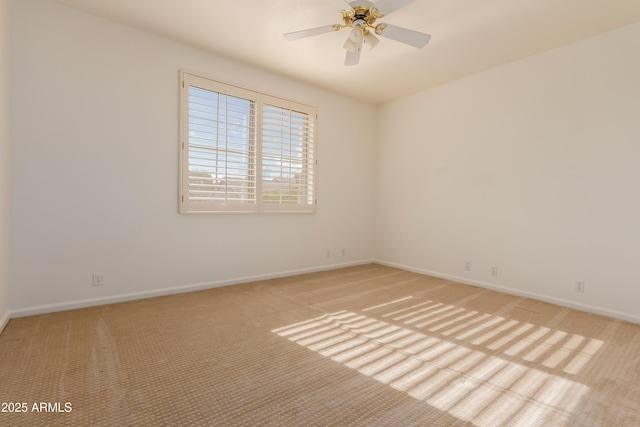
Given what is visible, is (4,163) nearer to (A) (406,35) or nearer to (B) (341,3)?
(B) (341,3)

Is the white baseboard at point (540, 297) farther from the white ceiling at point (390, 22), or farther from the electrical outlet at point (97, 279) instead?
the electrical outlet at point (97, 279)

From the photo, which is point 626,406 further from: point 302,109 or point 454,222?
point 302,109

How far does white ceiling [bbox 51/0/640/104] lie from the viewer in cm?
264

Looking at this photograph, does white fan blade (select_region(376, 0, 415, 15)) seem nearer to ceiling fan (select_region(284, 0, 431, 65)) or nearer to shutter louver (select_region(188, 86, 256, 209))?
ceiling fan (select_region(284, 0, 431, 65))

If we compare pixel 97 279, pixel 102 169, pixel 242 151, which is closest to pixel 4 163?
pixel 102 169

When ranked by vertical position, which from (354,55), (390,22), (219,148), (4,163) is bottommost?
(4,163)

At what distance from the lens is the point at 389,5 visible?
229cm

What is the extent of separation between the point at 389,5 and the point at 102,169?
2.91m

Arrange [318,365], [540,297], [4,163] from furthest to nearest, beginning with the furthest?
[540,297], [4,163], [318,365]

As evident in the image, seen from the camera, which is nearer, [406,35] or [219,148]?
[406,35]

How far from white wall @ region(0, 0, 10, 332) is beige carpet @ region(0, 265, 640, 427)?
265 millimetres

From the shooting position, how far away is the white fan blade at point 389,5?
7.31 ft

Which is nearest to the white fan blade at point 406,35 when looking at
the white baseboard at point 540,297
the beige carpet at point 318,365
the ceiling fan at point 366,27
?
the ceiling fan at point 366,27

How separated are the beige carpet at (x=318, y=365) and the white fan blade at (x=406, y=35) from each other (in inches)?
95.0
